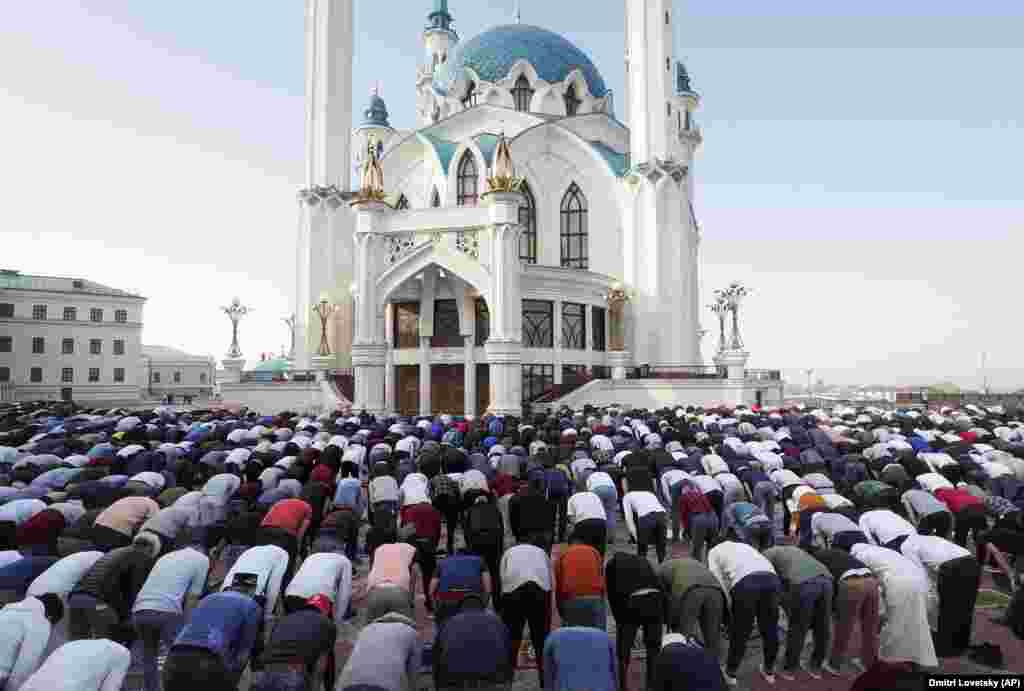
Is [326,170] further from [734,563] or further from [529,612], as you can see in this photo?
[734,563]

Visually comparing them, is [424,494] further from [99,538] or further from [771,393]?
[771,393]

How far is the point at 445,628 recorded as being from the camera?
177 inches

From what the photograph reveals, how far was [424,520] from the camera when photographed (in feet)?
25.8

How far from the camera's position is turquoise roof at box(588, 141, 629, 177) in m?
37.4

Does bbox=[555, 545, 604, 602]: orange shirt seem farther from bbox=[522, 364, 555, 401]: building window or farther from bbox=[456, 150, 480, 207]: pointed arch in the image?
bbox=[456, 150, 480, 207]: pointed arch

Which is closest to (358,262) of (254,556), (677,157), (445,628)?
(677,157)

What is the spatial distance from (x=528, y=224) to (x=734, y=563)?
33.1 m

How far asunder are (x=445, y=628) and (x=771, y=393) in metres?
35.6

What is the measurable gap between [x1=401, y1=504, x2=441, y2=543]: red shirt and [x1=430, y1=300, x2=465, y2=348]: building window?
23.2m

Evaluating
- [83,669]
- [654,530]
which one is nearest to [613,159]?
[654,530]

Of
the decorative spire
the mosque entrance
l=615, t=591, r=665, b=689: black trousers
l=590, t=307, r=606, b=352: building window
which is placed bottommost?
l=615, t=591, r=665, b=689: black trousers

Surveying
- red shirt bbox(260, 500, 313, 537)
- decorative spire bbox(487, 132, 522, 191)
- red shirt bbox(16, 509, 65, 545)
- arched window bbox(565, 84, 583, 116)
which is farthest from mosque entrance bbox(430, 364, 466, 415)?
red shirt bbox(16, 509, 65, 545)

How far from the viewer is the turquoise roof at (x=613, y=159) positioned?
123 feet

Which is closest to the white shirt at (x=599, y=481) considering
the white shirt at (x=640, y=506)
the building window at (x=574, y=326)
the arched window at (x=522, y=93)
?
the white shirt at (x=640, y=506)
